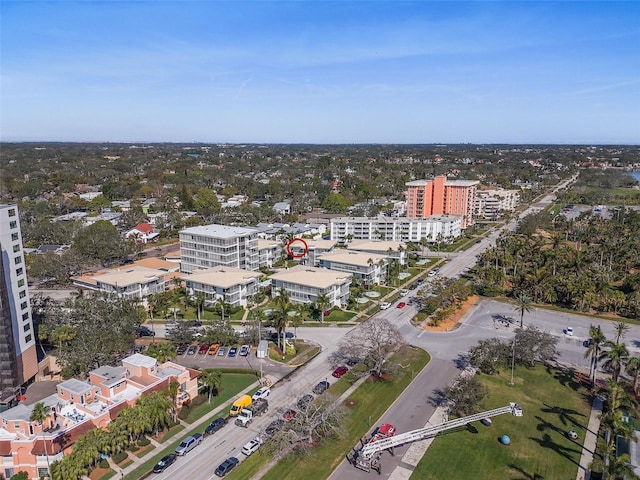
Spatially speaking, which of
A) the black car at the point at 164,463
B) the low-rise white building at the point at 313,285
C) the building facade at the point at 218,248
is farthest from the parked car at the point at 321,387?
the building facade at the point at 218,248

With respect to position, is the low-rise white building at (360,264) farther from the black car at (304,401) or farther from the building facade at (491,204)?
the building facade at (491,204)

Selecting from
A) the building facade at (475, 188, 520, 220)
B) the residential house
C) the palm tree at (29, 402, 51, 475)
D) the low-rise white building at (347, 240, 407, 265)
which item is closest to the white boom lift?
the residential house

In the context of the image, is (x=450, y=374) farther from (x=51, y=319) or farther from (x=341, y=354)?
(x=51, y=319)

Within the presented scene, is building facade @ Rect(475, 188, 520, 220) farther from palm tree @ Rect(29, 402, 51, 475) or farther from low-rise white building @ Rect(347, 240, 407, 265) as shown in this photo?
palm tree @ Rect(29, 402, 51, 475)

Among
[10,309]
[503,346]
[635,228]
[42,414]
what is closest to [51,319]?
[10,309]

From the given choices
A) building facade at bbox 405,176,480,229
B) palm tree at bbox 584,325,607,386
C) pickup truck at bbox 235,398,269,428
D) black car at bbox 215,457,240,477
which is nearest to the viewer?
black car at bbox 215,457,240,477

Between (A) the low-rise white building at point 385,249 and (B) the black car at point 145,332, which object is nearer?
(B) the black car at point 145,332
